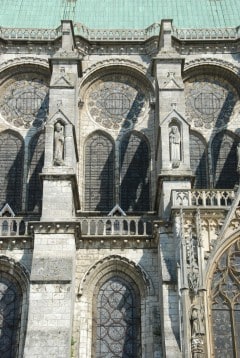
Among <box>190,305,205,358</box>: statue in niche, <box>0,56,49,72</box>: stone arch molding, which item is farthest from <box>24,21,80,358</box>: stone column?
<box>190,305,205,358</box>: statue in niche

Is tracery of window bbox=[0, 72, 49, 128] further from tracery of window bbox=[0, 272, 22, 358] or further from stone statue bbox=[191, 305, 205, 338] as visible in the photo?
stone statue bbox=[191, 305, 205, 338]

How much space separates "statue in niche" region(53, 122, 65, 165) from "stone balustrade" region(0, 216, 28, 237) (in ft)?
6.63

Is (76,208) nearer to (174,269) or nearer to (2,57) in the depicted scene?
(174,269)

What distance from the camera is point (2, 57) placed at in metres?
25.2

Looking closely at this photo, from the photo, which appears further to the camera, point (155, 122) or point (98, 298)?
point (155, 122)

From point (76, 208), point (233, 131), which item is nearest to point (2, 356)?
point (76, 208)

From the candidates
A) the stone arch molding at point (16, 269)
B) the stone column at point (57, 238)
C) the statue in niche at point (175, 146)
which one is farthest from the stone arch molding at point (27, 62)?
the stone arch molding at point (16, 269)

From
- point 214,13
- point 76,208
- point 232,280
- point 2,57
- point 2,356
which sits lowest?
point 2,356

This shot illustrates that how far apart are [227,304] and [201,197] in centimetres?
315

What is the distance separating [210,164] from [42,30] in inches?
315

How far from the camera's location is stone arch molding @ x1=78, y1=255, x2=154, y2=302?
1959 centimetres

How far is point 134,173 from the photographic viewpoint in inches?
926

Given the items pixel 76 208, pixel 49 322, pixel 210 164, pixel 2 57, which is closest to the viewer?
pixel 49 322

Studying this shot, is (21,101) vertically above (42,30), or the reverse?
(42,30)
